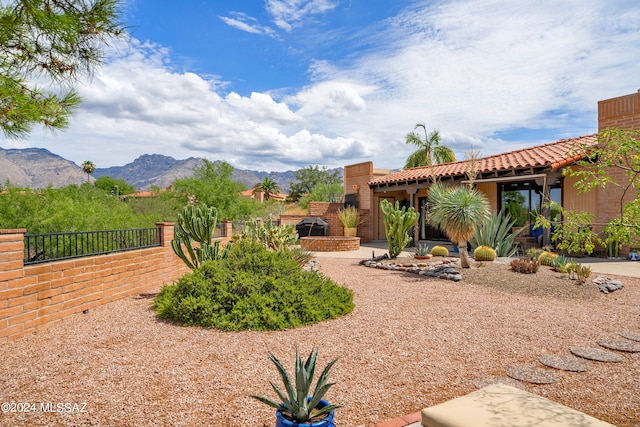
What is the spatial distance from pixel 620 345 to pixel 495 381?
229cm

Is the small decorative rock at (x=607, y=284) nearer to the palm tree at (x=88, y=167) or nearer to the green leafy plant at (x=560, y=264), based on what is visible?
the green leafy plant at (x=560, y=264)

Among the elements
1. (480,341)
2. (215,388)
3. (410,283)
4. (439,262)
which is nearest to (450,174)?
(439,262)

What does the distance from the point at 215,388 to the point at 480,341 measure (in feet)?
10.7

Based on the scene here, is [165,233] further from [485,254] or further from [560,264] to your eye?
[560,264]

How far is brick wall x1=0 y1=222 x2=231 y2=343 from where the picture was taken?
197 inches

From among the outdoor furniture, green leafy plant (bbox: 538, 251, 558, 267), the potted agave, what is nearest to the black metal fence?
the potted agave

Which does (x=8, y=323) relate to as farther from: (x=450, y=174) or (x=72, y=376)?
(x=450, y=174)

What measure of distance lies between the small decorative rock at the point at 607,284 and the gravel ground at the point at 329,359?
67 cm

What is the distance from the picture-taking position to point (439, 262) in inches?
452

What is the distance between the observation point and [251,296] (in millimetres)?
5805

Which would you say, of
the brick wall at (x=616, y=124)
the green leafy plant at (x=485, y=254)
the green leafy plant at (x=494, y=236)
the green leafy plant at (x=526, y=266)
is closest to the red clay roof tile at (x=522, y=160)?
the brick wall at (x=616, y=124)

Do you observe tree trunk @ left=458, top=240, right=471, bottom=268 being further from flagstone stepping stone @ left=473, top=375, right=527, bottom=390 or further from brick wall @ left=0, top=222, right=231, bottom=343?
brick wall @ left=0, top=222, right=231, bottom=343

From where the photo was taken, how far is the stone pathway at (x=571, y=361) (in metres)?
3.80

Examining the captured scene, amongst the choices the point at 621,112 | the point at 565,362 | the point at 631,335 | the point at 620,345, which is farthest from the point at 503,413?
the point at 621,112
